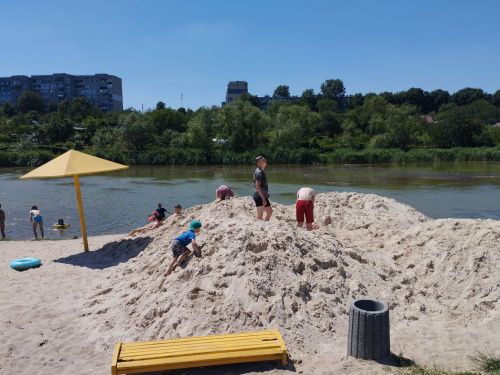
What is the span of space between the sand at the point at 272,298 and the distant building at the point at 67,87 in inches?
6109

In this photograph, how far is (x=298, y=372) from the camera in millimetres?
4645

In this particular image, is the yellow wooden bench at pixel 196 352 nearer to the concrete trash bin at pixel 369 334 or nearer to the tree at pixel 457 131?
the concrete trash bin at pixel 369 334

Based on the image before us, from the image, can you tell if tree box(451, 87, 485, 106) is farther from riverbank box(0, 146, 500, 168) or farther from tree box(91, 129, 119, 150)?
tree box(91, 129, 119, 150)

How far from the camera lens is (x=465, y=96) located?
124 m

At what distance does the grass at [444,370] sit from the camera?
4.48 metres

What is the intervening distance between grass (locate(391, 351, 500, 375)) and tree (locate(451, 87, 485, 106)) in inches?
5303

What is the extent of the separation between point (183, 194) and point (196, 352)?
2166 centimetres

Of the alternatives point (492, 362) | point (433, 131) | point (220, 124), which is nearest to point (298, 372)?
point (492, 362)

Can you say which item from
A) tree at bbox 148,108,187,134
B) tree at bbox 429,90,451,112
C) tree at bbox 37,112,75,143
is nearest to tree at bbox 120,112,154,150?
tree at bbox 148,108,187,134

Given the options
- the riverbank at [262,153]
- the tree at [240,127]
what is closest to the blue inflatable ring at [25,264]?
the riverbank at [262,153]

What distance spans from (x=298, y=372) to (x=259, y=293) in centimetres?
141

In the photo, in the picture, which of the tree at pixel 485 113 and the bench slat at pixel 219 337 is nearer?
the bench slat at pixel 219 337

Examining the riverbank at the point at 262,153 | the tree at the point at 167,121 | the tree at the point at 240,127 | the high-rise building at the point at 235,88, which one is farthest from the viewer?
the high-rise building at the point at 235,88

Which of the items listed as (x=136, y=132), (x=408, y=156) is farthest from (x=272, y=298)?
(x=136, y=132)
